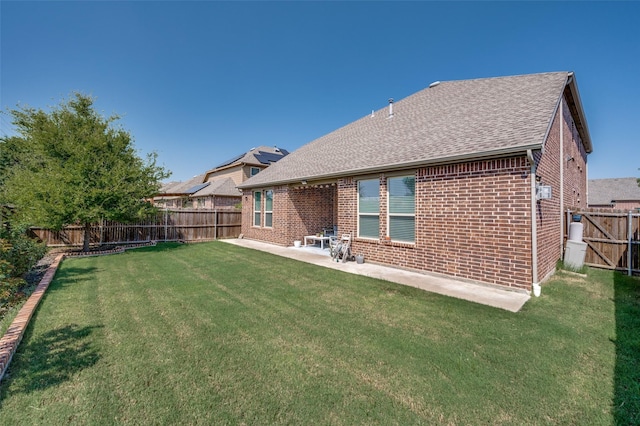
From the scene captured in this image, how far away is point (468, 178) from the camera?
602 cm

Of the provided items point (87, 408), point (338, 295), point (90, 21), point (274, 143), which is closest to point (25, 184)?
point (90, 21)

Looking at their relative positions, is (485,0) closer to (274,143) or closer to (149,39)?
(149,39)

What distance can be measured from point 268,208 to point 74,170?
23.9 feet

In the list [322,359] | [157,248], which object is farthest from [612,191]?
[157,248]

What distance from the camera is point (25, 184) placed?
8773mm

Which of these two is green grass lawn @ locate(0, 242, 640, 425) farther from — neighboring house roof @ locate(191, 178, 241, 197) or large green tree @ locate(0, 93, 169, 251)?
neighboring house roof @ locate(191, 178, 241, 197)

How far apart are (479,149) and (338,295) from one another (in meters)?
4.31

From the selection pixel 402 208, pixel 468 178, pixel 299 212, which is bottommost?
pixel 299 212

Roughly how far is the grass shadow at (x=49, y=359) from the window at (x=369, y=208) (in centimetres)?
658

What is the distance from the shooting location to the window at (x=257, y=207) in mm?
13706

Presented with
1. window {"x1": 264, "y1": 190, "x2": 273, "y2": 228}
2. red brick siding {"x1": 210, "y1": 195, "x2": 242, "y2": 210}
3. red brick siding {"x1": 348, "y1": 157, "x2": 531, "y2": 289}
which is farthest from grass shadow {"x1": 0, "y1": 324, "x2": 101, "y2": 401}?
red brick siding {"x1": 210, "y1": 195, "x2": 242, "y2": 210}

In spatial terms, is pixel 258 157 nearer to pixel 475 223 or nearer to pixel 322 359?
pixel 475 223

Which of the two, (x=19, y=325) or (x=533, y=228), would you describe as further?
(x=533, y=228)

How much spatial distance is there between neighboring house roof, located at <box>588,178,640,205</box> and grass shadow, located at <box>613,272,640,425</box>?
38214mm
